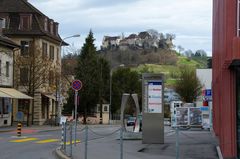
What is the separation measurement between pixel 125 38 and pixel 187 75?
8129cm

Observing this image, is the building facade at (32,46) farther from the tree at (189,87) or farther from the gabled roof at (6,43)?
the tree at (189,87)

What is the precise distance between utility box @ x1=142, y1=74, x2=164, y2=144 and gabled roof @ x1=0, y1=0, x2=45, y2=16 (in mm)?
39460

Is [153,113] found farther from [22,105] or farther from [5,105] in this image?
[22,105]

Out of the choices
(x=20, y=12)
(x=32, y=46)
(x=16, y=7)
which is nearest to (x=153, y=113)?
(x=32, y=46)

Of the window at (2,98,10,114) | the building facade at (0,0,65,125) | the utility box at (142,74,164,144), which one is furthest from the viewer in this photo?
the building facade at (0,0,65,125)

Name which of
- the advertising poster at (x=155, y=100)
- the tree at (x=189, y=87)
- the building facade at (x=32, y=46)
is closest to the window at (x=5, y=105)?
the building facade at (x=32, y=46)

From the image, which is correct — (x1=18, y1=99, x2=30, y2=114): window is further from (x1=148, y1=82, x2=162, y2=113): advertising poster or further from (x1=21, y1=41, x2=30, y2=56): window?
(x1=148, y1=82, x2=162, y2=113): advertising poster

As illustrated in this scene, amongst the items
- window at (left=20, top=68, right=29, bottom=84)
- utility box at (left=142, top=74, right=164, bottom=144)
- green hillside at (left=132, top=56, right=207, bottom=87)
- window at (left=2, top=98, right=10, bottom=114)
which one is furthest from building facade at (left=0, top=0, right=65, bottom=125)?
green hillside at (left=132, top=56, right=207, bottom=87)

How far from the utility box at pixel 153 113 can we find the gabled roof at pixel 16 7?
39460 mm

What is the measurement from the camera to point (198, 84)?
3137 inches

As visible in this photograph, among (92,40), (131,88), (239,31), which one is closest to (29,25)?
(92,40)

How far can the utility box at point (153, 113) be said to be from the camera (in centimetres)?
2292

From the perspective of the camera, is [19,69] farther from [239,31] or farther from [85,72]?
[239,31]

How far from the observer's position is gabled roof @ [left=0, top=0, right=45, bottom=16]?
198 feet
